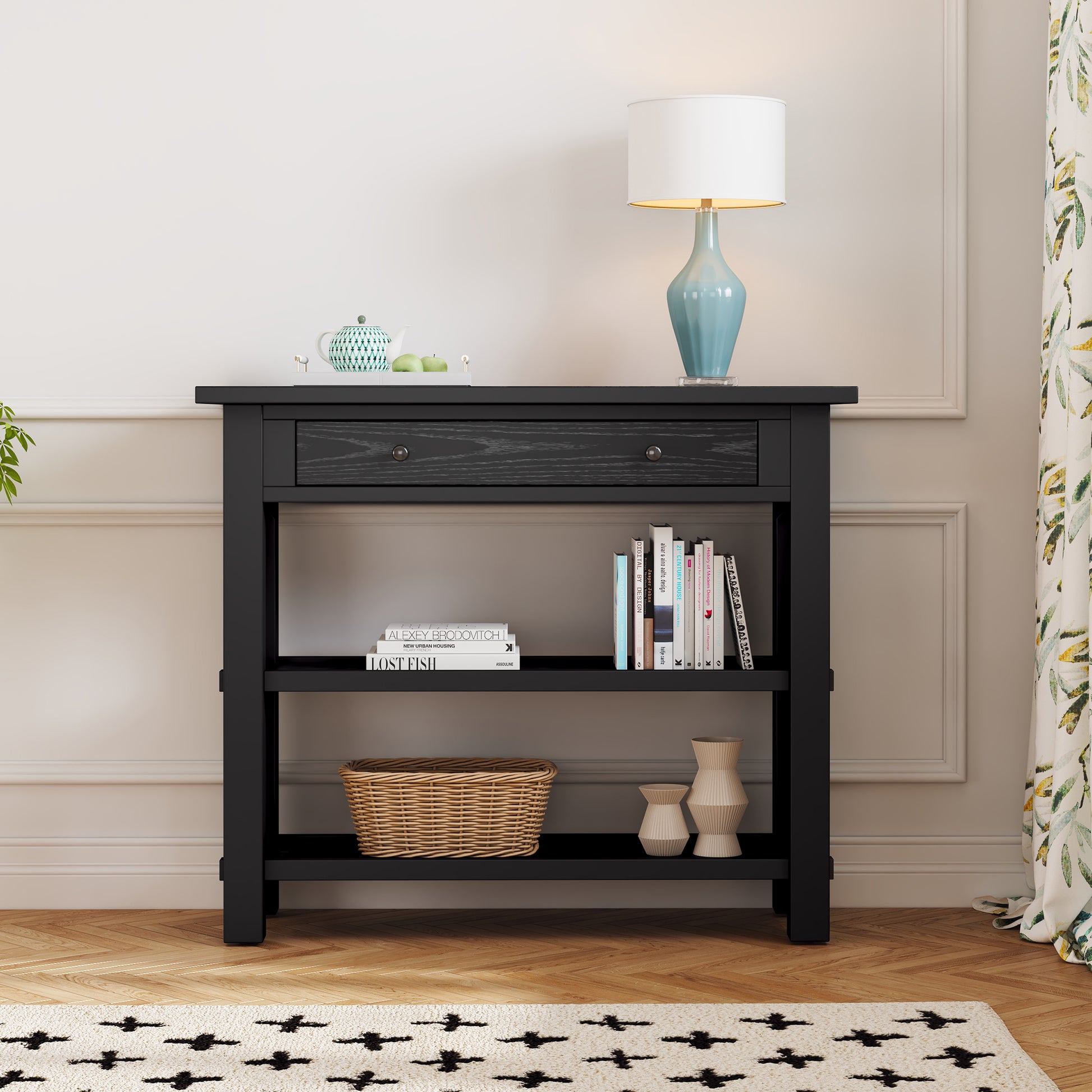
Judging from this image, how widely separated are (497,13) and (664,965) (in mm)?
1832

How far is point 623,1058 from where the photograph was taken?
1.61 metres

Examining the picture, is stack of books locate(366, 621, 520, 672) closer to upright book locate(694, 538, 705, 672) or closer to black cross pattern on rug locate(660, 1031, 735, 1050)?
upright book locate(694, 538, 705, 672)

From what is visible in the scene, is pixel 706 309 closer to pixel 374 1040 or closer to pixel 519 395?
pixel 519 395

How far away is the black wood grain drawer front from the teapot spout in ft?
0.66

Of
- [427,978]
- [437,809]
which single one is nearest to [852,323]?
[437,809]

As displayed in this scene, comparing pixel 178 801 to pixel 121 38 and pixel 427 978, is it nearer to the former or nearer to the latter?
pixel 427 978

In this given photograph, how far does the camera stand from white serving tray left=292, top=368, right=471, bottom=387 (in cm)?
212

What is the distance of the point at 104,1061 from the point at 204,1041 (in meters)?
0.13

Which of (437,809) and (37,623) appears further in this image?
(37,623)

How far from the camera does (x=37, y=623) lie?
238 cm

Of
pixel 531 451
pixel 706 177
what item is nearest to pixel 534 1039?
pixel 531 451

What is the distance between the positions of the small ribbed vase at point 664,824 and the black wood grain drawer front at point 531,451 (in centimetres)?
59

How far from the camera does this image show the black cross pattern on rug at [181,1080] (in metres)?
1.54

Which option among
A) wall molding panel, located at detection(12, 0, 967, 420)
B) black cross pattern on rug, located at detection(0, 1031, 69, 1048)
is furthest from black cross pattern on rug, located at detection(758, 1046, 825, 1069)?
wall molding panel, located at detection(12, 0, 967, 420)
